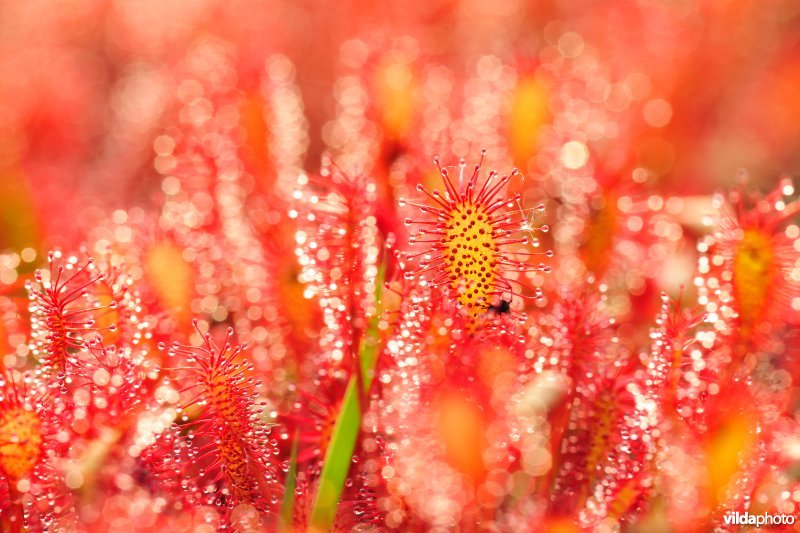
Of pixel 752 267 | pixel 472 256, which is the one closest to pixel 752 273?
pixel 752 267

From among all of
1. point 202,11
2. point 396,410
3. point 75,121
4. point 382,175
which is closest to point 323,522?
point 396,410

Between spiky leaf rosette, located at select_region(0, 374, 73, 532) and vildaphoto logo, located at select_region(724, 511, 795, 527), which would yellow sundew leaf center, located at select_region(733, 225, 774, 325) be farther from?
spiky leaf rosette, located at select_region(0, 374, 73, 532)

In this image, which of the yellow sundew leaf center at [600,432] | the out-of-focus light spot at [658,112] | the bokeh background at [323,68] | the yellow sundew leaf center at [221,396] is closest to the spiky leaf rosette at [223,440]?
the yellow sundew leaf center at [221,396]

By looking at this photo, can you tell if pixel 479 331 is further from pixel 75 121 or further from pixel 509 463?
pixel 75 121

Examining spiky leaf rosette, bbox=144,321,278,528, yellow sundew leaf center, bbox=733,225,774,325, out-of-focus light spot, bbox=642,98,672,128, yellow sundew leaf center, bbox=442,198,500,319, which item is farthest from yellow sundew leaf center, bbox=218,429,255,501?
out-of-focus light spot, bbox=642,98,672,128

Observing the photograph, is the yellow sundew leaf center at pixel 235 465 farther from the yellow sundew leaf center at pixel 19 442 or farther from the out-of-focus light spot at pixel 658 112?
the out-of-focus light spot at pixel 658 112

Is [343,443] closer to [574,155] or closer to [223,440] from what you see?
[223,440]
